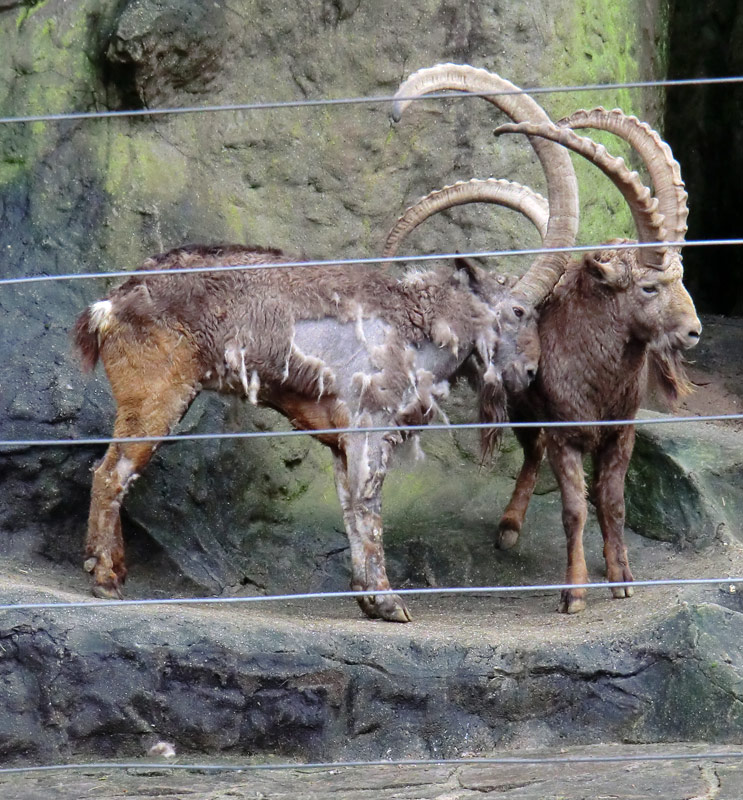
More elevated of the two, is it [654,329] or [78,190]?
[78,190]

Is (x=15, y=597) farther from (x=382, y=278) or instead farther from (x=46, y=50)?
(x=46, y=50)

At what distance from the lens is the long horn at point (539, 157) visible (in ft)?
19.3

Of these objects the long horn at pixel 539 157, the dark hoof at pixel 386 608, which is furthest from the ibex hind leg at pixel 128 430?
the long horn at pixel 539 157

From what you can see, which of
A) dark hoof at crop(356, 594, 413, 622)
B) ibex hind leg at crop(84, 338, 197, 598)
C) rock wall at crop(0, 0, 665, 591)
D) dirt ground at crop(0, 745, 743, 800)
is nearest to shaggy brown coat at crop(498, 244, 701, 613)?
dark hoof at crop(356, 594, 413, 622)

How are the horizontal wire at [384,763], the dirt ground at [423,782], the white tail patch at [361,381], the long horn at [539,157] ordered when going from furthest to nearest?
the white tail patch at [361,381] → the long horn at [539,157] → the dirt ground at [423,782] → the horizontal wire at [384,763]

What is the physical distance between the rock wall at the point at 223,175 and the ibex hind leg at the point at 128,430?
756 millimetres

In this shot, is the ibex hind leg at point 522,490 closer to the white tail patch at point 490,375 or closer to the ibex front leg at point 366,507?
the white tail patch at point 490,375

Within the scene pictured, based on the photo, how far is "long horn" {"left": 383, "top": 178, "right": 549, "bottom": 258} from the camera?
700 cm

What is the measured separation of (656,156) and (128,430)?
9.26ft

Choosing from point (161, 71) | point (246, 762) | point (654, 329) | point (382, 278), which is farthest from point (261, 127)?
point (246, 762)

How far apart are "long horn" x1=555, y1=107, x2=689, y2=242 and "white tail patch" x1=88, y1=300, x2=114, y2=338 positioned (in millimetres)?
2309

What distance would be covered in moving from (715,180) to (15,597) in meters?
7.07

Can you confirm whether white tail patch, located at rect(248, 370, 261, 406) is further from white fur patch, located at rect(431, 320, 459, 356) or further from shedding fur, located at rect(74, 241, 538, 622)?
white fur patch, located at rect(431, 320, 459, 356)

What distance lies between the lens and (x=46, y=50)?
755 centimetres
